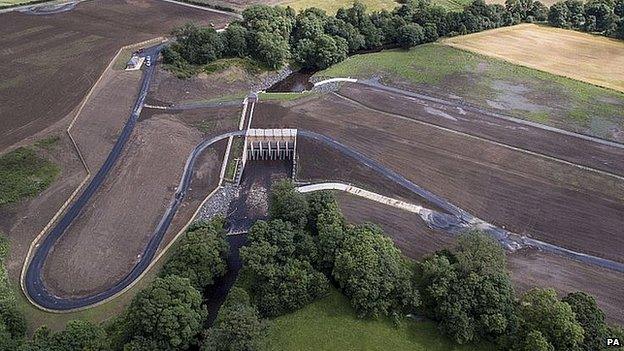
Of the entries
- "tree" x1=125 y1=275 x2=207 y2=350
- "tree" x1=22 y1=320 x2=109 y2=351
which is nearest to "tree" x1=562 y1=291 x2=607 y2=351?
"tree" x1=125 y1=275 x2=207 y2=350

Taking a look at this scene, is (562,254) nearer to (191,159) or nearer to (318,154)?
(318,154)

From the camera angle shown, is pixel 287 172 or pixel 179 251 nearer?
pixel 179 251

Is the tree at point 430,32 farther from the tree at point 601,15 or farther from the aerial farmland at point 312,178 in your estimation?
the tree at point 601,15

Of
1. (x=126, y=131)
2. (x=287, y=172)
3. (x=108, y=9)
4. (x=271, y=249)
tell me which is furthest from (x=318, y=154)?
(x=108, y=9)

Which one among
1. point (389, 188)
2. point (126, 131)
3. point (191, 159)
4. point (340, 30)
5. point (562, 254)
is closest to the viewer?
point (562, 254)

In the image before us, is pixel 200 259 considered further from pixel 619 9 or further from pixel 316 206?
pixel 619 9
